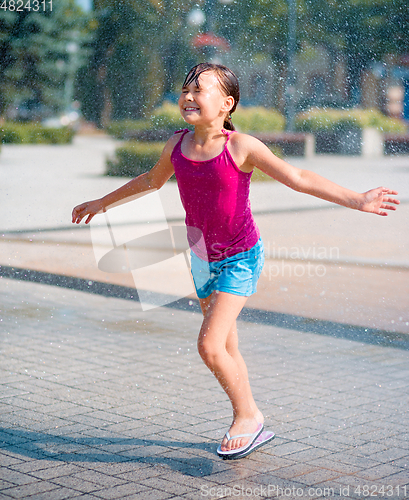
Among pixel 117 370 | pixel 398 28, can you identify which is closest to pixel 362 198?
pixel 117 370

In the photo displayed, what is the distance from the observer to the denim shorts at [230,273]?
3088 millimetres

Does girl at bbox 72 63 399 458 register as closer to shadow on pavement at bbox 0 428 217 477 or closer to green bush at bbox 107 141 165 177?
shadow on pavement at bbox 0 428 217 477

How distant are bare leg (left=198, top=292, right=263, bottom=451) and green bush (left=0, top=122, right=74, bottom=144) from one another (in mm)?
33748

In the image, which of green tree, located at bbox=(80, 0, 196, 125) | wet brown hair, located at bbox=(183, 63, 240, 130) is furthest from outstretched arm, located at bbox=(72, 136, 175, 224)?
green tree, located at bbox=(80, 0, 196, 125)

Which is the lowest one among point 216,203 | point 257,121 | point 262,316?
point 262,316

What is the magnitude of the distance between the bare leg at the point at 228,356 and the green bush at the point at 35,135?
3375 cm

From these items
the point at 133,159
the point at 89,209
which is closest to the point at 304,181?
the point at 89,209

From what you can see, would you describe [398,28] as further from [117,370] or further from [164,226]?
[117,370]

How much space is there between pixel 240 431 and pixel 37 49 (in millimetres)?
41720

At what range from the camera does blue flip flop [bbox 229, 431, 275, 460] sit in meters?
3.10

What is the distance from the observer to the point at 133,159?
62.4ft

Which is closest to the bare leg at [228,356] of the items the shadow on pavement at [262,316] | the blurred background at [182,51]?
the shadow on pavement at [262,316]

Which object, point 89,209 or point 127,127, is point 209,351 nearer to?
point 89,209

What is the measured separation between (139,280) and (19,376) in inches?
110
